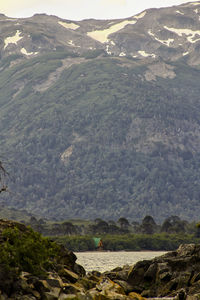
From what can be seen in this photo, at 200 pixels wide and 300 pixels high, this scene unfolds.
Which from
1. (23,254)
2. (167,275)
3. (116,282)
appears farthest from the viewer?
(167,275)

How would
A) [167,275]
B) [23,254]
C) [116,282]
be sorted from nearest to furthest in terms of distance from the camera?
[23,254] → [116,282] → [167,275]

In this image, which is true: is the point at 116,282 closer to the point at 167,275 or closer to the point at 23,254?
the point at 167,275

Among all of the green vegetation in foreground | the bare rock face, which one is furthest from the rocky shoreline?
the green vegetation in foreground

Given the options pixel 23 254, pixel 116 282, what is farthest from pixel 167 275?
pixel 23 254

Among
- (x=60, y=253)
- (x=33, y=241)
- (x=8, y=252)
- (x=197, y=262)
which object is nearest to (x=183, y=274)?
(x=197, y=262)

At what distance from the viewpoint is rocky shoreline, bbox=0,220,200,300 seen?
5075 cm

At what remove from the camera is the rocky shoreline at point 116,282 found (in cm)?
5075

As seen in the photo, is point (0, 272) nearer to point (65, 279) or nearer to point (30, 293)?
point (30, 293)

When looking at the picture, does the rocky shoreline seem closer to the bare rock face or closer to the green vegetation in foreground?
the bare rock face

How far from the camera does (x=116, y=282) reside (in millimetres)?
71500

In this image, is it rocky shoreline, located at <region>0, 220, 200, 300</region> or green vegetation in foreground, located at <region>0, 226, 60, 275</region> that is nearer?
rocky shoreline, located at <region>0, 220, 200, 300</region>

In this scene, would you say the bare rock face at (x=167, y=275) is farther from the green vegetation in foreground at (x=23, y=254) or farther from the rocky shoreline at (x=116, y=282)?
the green vegetation in foreground at (x=23, y=254)

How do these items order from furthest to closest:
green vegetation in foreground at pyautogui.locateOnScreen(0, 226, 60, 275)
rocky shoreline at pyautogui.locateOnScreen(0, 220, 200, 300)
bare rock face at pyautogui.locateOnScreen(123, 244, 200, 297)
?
bare rock face at pyautogui.locateOnScreen(123, 244, 200, 297) → green vegetation in foreground at pyautogui.locateOnScreen(0, 226, 60, 275) → rocky shoreline at pyautogui.locateOnScreen(0, 220, 200, 300)

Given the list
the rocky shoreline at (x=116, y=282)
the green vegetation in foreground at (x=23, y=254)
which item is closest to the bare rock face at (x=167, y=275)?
the rocky shoreline at (x=116, y=282)
